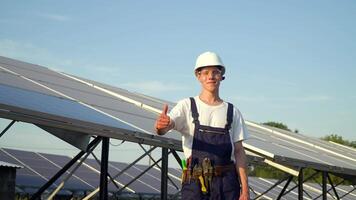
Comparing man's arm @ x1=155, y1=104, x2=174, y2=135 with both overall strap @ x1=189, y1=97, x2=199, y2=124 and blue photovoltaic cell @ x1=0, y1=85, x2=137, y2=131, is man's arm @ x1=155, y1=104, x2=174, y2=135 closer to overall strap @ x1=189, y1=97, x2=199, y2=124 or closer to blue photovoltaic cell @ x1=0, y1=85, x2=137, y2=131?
overall strap @ x1=189, y1=97, x2=199, y2=124

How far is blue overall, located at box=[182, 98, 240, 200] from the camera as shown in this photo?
3.59 m

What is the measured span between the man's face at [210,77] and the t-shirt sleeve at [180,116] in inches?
7.8

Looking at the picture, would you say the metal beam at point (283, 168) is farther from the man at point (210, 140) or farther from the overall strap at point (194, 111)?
the overall strap at point (194, 111)

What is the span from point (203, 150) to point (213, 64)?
0.59m

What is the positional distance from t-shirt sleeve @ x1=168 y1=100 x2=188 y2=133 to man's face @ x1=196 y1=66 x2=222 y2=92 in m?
Result: 0.20

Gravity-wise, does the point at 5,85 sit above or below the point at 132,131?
above

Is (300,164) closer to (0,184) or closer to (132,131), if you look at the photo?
(132,131)

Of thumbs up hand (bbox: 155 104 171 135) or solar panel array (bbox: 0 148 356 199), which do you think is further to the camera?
solar panel array (bbox: 0 148 356 199)

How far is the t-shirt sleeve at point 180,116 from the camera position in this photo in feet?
11.8

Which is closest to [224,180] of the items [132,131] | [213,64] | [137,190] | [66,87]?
[213,64]

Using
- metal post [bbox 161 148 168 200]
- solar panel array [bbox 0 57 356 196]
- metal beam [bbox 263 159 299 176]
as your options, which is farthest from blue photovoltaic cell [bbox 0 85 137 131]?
metal beam [bbox 263 159 299 176]

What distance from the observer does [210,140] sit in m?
3.63

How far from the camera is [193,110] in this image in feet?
12.1

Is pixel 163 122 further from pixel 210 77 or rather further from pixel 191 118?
pixel 210 77
